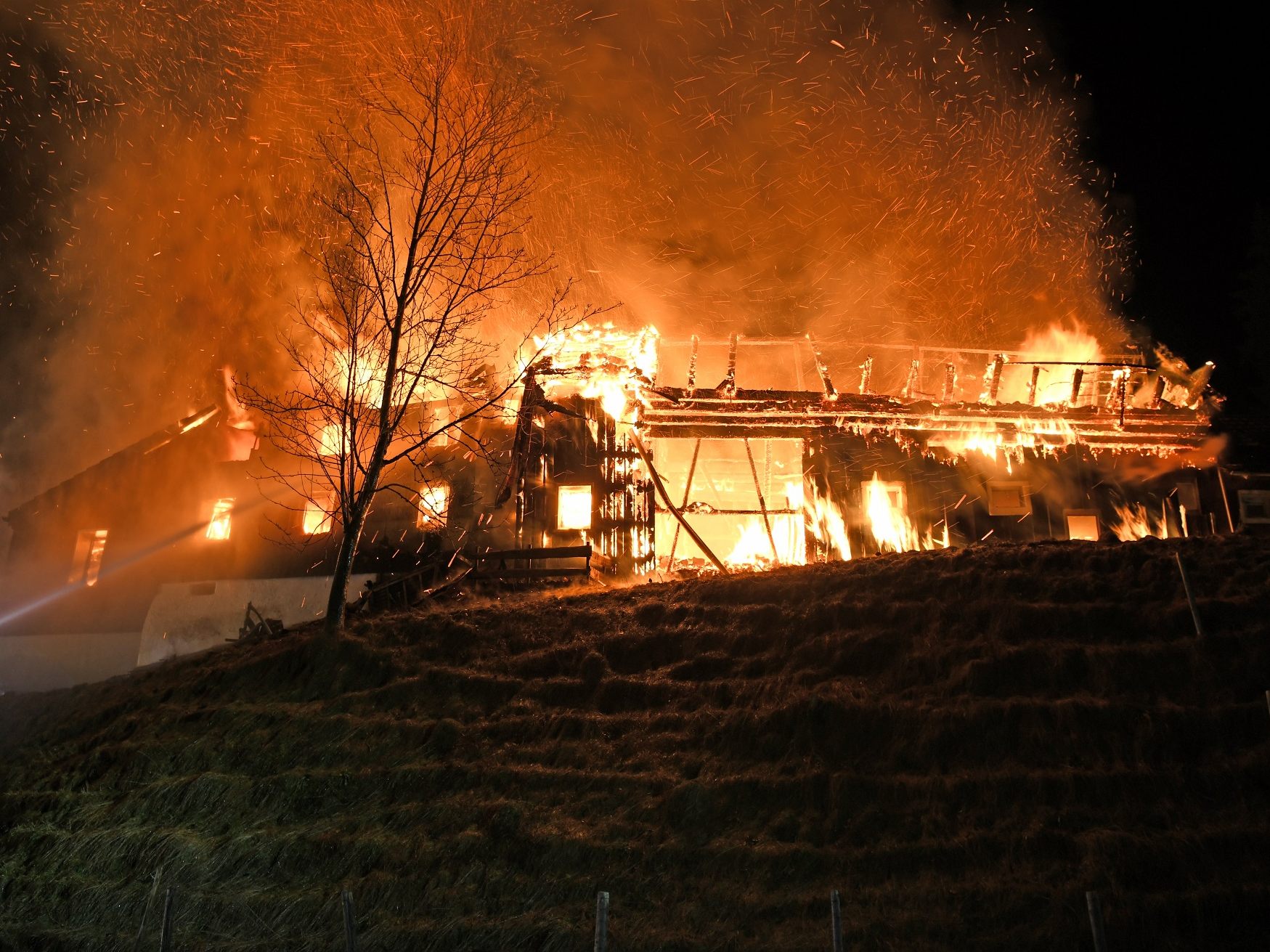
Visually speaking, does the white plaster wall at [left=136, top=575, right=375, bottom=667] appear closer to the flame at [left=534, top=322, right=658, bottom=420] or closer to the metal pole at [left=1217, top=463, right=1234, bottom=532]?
the flame at [left=534, top=322, right=658, bottom=420]

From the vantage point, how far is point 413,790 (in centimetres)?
1027

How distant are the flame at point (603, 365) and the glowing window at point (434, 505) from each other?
194 inches

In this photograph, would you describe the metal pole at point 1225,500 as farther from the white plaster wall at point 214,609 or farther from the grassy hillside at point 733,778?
the white plaster wall at point 214,609

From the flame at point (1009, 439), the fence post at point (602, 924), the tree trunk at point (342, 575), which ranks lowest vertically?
the fence post at point (602, 924)

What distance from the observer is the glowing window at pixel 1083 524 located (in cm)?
2120

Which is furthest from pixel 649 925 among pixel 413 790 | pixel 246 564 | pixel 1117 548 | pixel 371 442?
pixel 371 442

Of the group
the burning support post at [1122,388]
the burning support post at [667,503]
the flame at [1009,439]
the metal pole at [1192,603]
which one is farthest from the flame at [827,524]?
the metal pole at [1192,603]

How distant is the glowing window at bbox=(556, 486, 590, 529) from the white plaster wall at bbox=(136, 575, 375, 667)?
27.0 ft

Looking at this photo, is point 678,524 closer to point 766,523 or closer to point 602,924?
point 766,523

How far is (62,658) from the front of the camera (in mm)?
26734

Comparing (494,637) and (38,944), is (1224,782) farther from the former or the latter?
(38,944)

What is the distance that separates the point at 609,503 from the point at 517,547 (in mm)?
2664

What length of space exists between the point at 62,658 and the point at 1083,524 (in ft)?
100

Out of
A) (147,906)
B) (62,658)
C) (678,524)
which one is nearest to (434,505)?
(678,524)
